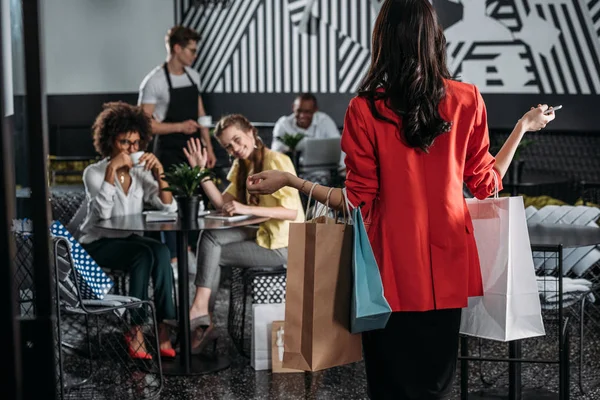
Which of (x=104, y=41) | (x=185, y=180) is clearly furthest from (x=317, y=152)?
(x=104, y=41)

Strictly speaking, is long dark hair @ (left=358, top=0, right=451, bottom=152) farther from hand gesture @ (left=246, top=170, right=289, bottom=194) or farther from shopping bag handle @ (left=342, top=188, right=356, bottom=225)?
hand gesture @ (left=246, top=170, right=289, bottom=194)

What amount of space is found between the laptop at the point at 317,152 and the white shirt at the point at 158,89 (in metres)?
1.04

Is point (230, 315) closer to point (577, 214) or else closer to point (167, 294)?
point (167, 294)

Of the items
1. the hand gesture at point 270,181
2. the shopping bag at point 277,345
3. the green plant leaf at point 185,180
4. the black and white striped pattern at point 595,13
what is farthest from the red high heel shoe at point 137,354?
the black and white striped pattern at point 595,13

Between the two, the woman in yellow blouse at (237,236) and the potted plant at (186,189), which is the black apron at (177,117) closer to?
the woman in yellow blouse at (237,236)

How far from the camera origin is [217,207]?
4.93 metres

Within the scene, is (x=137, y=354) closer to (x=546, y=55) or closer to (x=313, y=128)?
Answer: (x=313, y=128)

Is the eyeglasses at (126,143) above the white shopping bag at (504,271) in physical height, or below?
above

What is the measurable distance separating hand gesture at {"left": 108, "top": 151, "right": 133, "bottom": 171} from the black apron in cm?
183

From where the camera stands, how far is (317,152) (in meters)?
7.02

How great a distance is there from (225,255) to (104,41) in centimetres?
557

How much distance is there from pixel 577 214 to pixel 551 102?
167 inches

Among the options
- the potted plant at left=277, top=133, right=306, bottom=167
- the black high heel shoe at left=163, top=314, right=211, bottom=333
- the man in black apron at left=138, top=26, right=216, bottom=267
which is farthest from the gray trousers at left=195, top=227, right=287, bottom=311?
the potted plant at left=277, top=133, right=306, bottom=167

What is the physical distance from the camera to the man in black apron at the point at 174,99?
22.1ft
